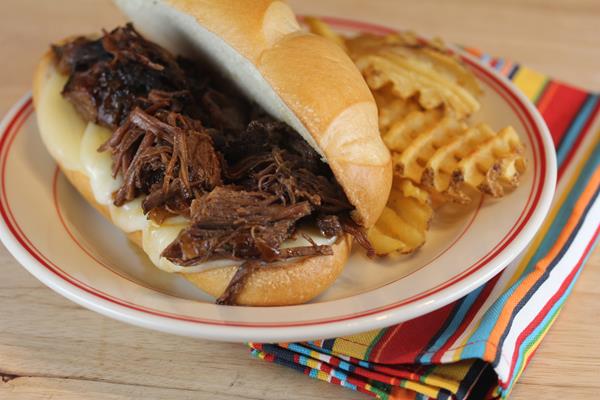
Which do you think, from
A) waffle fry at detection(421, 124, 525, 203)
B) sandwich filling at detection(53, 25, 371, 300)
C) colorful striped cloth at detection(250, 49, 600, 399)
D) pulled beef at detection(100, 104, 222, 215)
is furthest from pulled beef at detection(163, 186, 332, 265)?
waffle fry at detection(421, 124, 525, 203)

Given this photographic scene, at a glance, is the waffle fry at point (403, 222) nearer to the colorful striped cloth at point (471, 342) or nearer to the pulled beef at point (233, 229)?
the colorful striped cloth at point (471, 342)

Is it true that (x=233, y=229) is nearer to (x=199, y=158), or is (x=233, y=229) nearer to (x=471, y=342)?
(x=199, y=158)

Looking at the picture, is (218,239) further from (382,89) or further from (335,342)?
(382,89)

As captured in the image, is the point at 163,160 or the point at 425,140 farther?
the point at 425,140

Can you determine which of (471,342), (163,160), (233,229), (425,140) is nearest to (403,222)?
(425,140)

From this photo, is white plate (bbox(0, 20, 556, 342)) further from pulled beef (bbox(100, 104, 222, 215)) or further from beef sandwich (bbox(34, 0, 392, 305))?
pulled beef (bbox(100, 104, 222, 215))

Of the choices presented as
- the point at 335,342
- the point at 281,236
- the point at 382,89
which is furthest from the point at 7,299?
the point at 382,89
